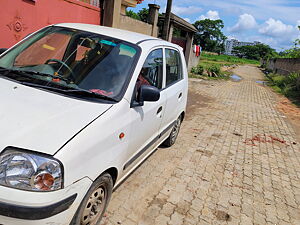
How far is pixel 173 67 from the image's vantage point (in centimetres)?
404

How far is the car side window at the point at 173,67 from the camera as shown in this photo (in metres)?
3.73

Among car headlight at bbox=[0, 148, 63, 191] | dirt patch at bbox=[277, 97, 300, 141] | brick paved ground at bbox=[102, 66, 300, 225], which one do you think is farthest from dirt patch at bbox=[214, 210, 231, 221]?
dirt patch at bbox=[277, 97, 300, 141]

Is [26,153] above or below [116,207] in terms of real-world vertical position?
above

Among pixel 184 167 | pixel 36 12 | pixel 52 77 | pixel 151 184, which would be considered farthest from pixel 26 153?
pixel 36 12

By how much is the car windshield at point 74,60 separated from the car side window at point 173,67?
97 centimetres

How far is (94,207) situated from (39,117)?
101 cm

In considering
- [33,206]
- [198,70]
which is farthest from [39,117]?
[198,70]

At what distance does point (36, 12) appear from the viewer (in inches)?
208

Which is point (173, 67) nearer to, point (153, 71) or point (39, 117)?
point (153, 71)

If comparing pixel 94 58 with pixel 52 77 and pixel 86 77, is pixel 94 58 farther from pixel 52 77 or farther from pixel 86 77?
pixel 52 77

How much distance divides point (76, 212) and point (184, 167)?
8.31ft

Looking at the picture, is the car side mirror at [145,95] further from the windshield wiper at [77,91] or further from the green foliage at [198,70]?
the green foliage at [198,70]

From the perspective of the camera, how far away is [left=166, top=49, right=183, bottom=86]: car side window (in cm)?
373

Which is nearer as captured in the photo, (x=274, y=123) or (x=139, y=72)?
(x=139, y=72)
